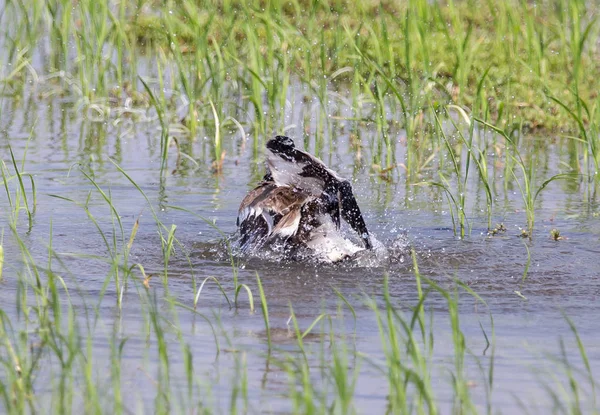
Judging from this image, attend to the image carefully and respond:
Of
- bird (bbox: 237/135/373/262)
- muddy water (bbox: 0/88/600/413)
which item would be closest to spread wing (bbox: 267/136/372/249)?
bird (bbox: 237/135/373/262)

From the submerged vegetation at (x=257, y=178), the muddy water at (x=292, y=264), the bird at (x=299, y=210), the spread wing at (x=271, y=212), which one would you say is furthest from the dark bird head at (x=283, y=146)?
the muddy water at (x=292, y=264)

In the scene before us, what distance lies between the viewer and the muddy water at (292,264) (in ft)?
11.1

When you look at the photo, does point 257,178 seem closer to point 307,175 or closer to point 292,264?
point 292,264

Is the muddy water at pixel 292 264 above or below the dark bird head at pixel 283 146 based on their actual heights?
below

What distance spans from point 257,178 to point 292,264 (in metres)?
1.95

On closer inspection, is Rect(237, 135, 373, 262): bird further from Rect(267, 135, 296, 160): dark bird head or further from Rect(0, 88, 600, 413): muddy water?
Rect(0, 88, 600, 413): muddy water

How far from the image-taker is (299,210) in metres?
4.76

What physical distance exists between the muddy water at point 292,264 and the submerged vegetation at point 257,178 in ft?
0.08

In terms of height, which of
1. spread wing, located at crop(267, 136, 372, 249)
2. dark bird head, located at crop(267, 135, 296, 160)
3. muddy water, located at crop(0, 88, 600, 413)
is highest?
dark bird head, located at crop(267, 135, 296, 160)

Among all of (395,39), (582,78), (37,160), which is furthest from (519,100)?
(37,160)

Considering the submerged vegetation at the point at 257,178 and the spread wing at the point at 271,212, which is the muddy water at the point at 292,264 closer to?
the submerged vegetation at the point at 257,178

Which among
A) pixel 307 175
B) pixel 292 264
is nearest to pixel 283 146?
pixel 307 175

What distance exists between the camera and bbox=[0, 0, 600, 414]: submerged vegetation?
3.05 m

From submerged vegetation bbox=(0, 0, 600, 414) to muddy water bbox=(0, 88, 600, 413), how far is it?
24 millimetres
